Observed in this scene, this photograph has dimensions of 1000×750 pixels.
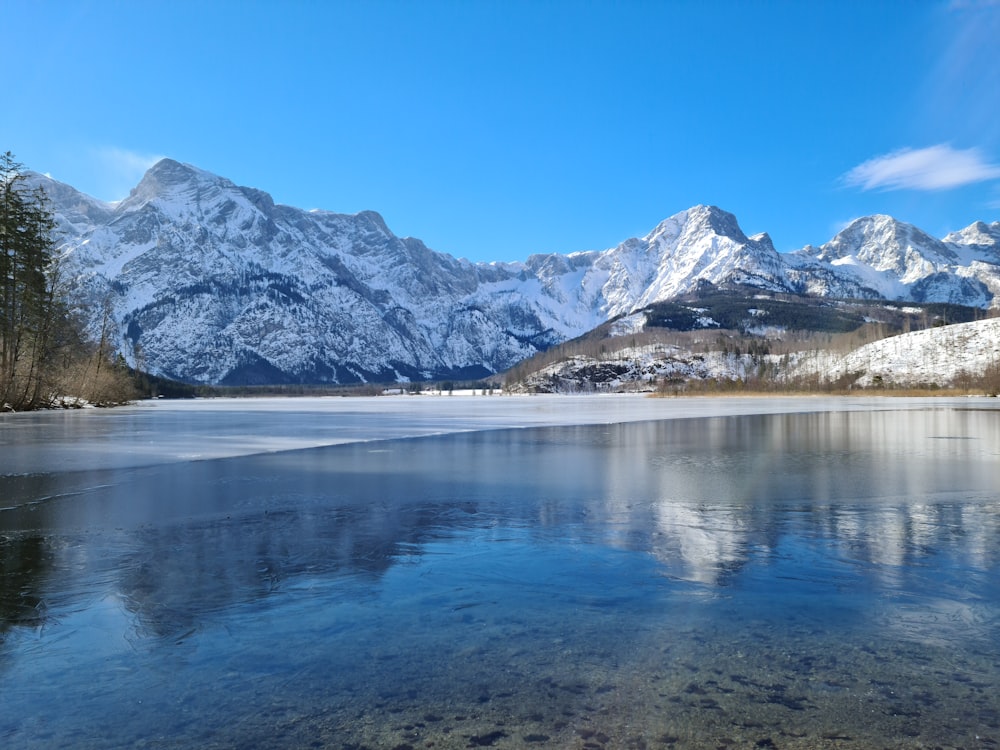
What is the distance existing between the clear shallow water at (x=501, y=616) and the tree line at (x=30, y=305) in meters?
42.8

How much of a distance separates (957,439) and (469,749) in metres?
31.2

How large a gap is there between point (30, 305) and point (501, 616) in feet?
184

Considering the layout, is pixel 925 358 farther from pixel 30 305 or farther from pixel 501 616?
pixel 501 616

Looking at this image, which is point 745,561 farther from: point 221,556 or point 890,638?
point 221,556

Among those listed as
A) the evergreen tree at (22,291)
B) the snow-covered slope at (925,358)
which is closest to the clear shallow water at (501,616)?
the evergreen tree at (22,291)

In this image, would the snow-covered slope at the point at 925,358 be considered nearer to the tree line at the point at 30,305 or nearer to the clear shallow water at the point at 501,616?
the tree line at the point at 30,305

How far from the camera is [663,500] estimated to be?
13.9m

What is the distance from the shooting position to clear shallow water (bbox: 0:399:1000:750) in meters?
4.84

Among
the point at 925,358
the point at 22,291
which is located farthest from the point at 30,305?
the point at 925,358

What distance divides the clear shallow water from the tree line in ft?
140

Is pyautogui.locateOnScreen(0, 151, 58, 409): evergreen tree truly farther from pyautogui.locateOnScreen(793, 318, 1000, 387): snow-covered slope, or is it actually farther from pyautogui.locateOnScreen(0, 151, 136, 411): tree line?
pyautogui.locateOnScreen(793, 318, 1000, 387): snow-covered slope

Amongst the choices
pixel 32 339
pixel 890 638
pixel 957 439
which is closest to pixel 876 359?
pixel 957 439

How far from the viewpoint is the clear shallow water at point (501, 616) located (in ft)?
15.9

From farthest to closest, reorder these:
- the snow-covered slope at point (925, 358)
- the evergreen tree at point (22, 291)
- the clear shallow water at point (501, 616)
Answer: the snow-covered slope at point (925, 358) < the evergreen tree at point (22, 291) < the clear shallow water at point (501, 616)
